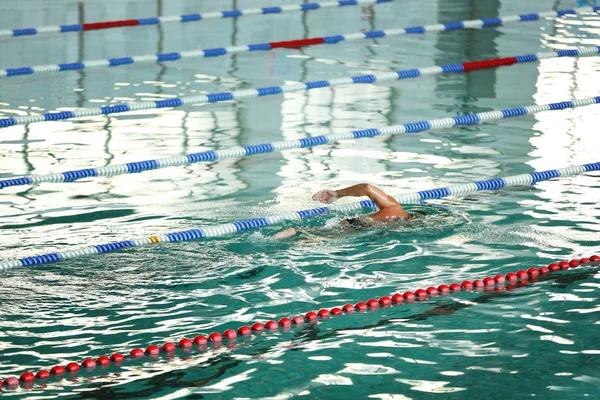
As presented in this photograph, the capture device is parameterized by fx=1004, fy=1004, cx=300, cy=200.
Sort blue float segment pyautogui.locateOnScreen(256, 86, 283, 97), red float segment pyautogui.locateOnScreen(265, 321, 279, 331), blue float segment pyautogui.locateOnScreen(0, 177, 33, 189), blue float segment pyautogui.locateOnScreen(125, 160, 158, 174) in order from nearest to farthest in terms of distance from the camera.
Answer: red float segment pyautogui.locateOnScreen(265, 321, 279, 331) < blue float segment pyautogui.locateOnScreen(0, 177, 33, 189) < blue float segment pyautogui.locateOnScreen(125, 160, 158, 174) < blue float segment pyautogui.locateOnScreen(256, 86, 283, 97)

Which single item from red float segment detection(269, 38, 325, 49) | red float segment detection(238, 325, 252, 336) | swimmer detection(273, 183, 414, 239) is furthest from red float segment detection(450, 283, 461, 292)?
red float segment detection(269, 38, 325, 49)

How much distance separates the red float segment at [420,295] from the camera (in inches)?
194

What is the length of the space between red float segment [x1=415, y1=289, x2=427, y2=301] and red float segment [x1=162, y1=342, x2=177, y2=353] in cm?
127

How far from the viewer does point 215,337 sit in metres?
4.43

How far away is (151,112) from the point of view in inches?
347

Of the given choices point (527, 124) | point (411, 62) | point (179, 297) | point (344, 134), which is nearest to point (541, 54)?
point (411, 62)

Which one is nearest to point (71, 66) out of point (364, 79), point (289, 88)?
point (289, 88)

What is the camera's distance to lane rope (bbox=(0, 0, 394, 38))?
1216cm

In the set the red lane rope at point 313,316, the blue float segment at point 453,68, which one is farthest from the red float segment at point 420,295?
the blue float segment at point 453,68

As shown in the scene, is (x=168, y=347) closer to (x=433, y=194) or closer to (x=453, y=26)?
(x=433, y=194)

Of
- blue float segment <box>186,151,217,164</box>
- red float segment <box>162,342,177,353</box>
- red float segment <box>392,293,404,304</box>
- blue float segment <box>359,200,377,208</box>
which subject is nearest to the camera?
red float segment <box>162,342,177,353</box>

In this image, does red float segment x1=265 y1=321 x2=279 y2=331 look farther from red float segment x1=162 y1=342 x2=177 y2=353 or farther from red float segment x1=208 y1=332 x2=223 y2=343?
red float segment x1=162 y1=342 x2=177 y2=353

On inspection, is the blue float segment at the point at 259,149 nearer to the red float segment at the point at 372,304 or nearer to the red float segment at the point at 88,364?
the red float segment at the point at 372,304

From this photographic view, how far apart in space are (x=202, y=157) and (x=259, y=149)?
1.48 feet
